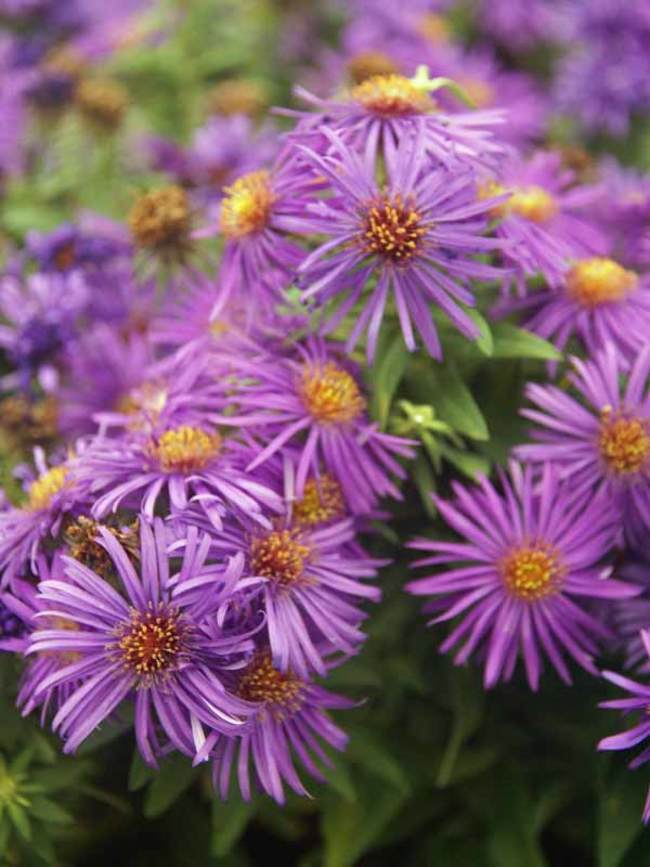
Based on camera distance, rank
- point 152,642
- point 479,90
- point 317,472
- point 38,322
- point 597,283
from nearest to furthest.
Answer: point 152,642 < point 317,472 < point 597,283 < point 38,322 < point 479,90

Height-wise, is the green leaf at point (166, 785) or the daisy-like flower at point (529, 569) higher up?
the daisy-like flower at point (529, 569)

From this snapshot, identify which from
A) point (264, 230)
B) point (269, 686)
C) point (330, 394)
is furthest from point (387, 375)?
point (269, 686)

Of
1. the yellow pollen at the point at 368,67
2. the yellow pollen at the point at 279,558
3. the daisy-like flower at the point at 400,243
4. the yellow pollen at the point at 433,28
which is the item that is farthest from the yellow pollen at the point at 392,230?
the yellow pollen at the point at 433,28

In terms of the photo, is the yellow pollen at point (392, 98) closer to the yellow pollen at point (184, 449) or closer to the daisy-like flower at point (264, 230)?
the daisy-like flower at point (264, 230)

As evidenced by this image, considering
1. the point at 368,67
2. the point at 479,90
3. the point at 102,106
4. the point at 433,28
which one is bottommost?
the point at 102,106

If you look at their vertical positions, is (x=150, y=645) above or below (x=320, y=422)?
below

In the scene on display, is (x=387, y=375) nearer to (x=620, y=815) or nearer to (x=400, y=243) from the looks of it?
(x=400, y=243)
